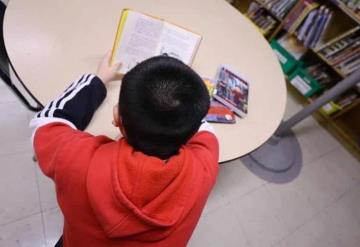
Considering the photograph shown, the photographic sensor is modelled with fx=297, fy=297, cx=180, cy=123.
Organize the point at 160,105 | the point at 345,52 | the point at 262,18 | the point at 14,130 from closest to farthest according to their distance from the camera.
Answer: the point at 160,105
the point at 14,130
the point at 345,52
the point at 262,18

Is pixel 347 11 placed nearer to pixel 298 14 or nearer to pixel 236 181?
pixel 298 14

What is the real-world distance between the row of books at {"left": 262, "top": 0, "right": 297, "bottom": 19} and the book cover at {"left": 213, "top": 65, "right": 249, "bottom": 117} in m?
1.20

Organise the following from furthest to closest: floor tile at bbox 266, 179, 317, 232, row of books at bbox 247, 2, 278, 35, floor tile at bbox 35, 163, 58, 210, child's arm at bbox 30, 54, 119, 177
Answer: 1. row of books at bbox 247, 2, 278, 35
2. floor tile at bbox 266, 179, 317, 232
3. floor tile at bbox 35, 163, 58, 210
4. child's arm at bbox 30, 54, 119, 177

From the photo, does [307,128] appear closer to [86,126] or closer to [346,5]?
[346,5]

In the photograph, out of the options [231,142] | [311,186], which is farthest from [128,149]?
[311,186]

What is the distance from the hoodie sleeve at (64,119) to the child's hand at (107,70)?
48 mm

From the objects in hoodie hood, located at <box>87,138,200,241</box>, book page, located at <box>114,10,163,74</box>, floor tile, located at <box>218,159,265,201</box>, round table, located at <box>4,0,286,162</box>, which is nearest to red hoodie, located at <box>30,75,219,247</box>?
hoodie hood, located at <box>87,138,200,241</box>

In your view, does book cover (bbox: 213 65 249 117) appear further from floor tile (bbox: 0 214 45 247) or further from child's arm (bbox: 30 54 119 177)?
floor tile (bbox: 0 214 45 247)

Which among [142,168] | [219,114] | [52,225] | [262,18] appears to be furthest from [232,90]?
[262,18]

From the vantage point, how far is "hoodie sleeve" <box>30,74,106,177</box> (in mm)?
607

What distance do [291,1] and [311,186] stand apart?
3.93 ft

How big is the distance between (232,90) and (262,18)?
1.41m

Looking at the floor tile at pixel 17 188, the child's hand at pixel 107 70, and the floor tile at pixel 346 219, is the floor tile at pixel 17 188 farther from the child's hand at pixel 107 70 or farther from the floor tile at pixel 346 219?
the floor tile at pixel 346 219

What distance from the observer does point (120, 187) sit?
485mm
